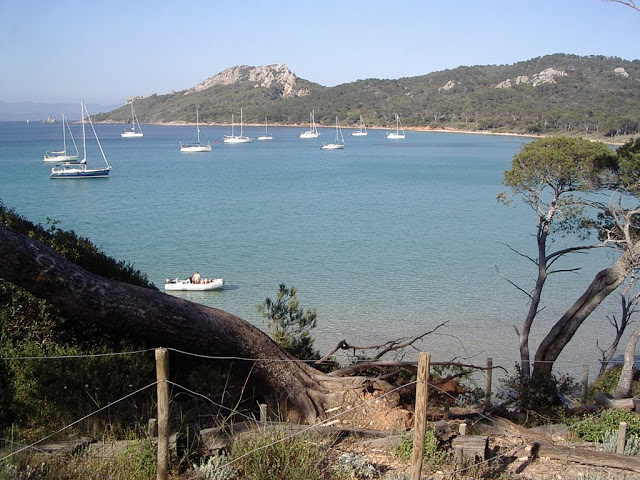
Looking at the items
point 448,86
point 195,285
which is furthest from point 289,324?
point 448,86

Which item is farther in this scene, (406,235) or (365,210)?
(365,210)

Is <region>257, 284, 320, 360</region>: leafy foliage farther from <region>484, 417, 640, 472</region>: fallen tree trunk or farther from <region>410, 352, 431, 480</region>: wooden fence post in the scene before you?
<region>410, 352, 431, 480</region>: wooden fence post

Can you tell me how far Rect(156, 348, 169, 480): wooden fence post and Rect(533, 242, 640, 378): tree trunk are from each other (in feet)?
21.0

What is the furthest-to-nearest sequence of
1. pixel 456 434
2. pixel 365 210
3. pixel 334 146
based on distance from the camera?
1. pixel 334 146
2. pixel 365 210
3. pixel 456 434

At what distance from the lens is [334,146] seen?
89.2 metres

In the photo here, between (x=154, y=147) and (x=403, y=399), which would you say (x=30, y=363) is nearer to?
(x=403, y=399)

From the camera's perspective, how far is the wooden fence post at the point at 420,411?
3734 mm

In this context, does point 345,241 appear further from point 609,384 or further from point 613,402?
point 613,402

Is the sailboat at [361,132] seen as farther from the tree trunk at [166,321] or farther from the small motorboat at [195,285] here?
the tree trunk at [166,321]

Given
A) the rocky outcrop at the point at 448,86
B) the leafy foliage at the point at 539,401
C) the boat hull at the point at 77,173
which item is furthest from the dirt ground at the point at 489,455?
the rocky outcrop at the point at 448,86

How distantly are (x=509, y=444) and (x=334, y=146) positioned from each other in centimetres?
8515

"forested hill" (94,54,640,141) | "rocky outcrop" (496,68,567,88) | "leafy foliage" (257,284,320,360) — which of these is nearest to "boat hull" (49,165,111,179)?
"leafy foliage" (257,284,320,360)

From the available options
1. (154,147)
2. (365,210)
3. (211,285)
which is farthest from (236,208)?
(154,147)

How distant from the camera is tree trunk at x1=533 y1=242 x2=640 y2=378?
900 centimetres
